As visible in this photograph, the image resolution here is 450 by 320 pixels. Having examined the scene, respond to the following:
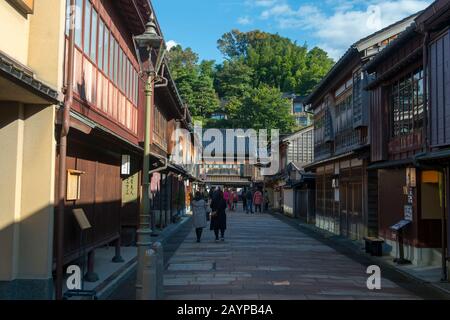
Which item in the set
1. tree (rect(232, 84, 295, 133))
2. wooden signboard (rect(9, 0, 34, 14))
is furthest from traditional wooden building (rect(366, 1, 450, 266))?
tree (rect(232, 84, 295, 133))

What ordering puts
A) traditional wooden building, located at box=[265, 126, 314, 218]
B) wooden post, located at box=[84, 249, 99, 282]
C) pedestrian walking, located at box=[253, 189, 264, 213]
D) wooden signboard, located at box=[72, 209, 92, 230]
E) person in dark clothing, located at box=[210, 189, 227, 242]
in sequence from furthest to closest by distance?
pedestrian walking, located at box=[253, 189, 264, 213] < traditional wooden building, located at box=[265, 126, 314, 218] < person in dark clothing, located at box=[210, 189, 227, 242] < wooden post, located at box=[84, 249, 99, 282] < wooden signboard, located at box=[72, 209, 92, 230]

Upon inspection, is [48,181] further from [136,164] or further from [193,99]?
[193,99]

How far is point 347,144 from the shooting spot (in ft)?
74.6

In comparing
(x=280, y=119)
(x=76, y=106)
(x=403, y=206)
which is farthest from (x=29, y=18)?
(x=280, y=119)

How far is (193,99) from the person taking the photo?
69.3 metres

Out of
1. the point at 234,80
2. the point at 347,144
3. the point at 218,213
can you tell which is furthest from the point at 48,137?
the point at 234,80

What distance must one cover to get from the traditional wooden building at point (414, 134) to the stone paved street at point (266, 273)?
1991 mm

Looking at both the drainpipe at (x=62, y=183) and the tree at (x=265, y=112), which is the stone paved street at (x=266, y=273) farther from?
the tree at (x=265, y=112)

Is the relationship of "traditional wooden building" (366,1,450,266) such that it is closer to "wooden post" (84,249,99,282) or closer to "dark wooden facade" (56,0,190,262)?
"dark wooden facade" (56,0,190,262)

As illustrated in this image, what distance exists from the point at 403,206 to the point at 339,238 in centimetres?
657

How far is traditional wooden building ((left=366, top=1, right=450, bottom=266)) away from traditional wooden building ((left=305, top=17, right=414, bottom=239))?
1140mm

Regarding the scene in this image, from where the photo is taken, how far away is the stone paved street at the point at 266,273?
34.4 feet

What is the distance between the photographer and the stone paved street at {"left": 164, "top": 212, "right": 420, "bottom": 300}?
10.5 meters

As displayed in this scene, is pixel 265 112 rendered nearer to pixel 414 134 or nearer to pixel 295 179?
pixel 295 179
